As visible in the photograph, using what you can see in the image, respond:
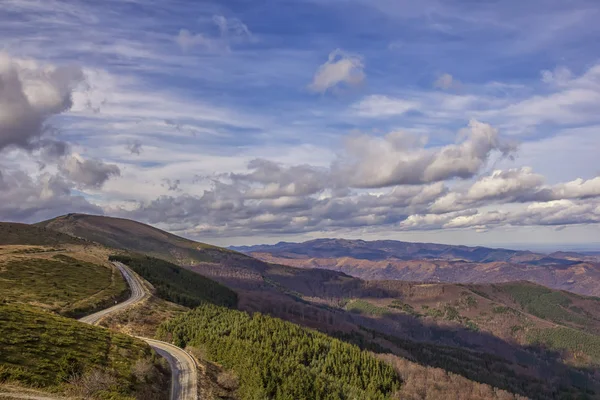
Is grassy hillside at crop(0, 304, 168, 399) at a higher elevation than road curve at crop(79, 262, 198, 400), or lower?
higher

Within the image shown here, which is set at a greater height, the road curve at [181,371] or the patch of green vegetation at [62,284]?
the patch of green vegetation at [62,284]

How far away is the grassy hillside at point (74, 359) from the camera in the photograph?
165ft

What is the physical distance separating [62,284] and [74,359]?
324 feet

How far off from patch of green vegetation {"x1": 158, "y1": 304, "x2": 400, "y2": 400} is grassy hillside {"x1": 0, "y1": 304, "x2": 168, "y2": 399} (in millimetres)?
16555

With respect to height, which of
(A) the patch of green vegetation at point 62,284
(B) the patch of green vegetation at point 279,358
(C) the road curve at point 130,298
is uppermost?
(A) the patch of green vegetation at point 62,284

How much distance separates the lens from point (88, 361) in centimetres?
6119

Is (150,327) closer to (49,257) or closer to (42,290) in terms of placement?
(42,290)

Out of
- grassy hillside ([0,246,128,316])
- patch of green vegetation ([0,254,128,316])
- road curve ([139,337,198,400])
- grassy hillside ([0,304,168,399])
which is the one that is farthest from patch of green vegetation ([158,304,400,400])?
grassy hillside ([0,246,128,316])

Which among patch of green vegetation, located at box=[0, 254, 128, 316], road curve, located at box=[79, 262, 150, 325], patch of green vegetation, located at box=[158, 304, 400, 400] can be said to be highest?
patch of green vegetation, located at box=[0, 254, 128, 316]

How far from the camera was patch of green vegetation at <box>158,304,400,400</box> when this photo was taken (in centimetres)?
7788

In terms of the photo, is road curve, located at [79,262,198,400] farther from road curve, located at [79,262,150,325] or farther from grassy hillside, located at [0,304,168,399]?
grassy hillside, located at [0,304,168,399]

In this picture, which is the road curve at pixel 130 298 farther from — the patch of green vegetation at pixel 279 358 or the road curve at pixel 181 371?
the road curve at pixel 181 371

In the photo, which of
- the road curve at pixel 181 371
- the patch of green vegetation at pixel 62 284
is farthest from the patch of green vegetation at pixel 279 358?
the patch of green vegetation at pixel 62 284

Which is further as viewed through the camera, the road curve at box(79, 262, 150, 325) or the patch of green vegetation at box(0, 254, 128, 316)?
the patch of green vegetation at box(0, 254, 128, 316)
